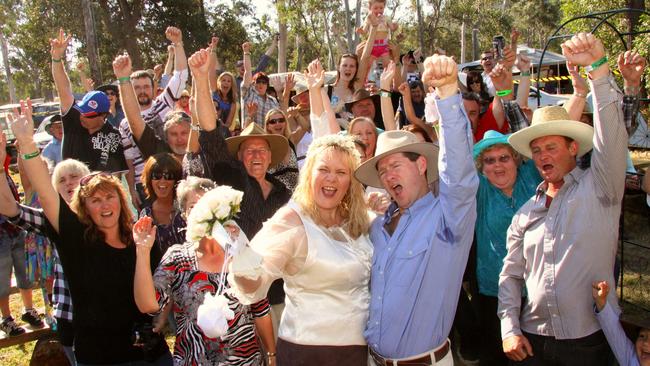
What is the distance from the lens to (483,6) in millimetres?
43938

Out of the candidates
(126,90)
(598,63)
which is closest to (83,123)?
(126,90)

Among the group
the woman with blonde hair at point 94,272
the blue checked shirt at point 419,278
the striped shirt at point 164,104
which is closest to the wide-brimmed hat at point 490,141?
the blue checked shirt at point 419,278

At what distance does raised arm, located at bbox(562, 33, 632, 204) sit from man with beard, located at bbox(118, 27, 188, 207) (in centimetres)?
369

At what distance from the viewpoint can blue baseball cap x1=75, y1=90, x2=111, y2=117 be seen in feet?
15.7

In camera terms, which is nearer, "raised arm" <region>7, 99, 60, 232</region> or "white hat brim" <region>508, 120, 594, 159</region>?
"white hat brim" <region>508, 120, 594, 159</region>

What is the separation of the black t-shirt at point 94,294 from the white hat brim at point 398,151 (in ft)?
5.19

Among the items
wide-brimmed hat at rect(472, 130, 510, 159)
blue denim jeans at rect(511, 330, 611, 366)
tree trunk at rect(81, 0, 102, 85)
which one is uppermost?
tree trunk at rect(81, 0, 102, 85)

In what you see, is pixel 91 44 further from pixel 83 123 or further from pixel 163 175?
pixel 163 175

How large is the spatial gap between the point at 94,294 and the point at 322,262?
5.14 feet

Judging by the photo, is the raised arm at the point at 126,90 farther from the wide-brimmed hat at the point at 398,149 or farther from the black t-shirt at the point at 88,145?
the wide-brimmed hat at the point at 398,149

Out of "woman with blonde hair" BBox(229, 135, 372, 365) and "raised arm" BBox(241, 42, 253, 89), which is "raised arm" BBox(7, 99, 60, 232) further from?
"raised arm" BBox(241, 42, 253, 89)

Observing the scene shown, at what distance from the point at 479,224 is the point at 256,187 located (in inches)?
64.5

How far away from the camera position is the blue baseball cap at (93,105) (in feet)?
15.7

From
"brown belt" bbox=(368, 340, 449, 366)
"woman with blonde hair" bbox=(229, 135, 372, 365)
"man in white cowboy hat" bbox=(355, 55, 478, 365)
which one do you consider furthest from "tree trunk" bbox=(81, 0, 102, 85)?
"brown belt" bbox=(368, 340, 449, 366)
